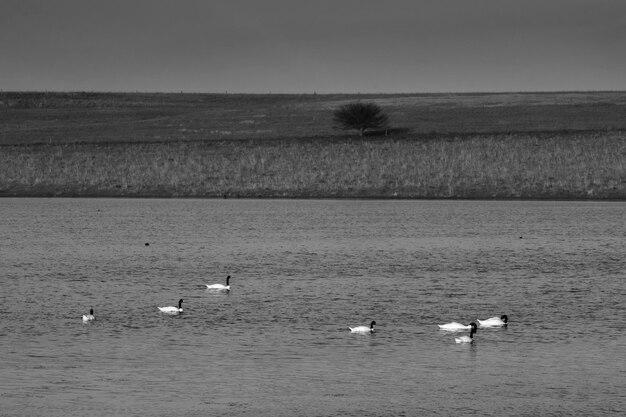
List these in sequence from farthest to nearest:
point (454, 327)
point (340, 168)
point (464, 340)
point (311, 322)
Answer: point (340, 168) → point (311, 322) → point (454, 327) → point (464, 340)

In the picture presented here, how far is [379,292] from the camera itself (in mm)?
31078

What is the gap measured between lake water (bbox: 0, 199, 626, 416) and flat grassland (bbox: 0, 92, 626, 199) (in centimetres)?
2407

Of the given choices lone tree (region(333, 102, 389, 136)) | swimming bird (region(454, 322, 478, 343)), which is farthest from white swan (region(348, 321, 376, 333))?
lone tree (region(333, 102, 389, 136))

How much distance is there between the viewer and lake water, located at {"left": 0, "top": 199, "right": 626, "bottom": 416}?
1897cm

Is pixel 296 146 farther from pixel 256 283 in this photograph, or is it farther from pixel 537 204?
pixel 256 283

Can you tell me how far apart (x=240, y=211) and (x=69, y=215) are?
9342mm

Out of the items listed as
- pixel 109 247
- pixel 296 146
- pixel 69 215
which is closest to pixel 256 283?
pixel 109 247

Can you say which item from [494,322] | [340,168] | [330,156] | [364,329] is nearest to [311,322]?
[364,329]

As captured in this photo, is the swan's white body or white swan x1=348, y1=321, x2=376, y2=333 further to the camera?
white swan x1=348, y1=321, x2=376, y2=333

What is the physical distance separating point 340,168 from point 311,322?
56.2 m

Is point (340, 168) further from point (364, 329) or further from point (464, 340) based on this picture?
point (464, 340)

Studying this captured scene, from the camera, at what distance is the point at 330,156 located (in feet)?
282

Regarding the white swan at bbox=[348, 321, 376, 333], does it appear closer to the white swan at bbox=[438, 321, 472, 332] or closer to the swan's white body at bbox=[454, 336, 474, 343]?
the white swan at bbox=[438, 321, 472, 332]

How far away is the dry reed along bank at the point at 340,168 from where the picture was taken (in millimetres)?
74500
